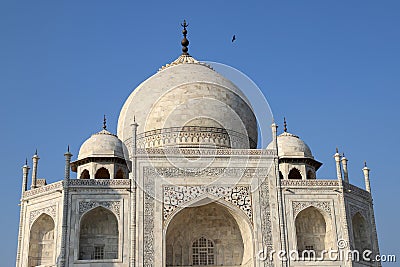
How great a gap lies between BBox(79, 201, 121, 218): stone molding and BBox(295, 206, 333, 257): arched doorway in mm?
5959

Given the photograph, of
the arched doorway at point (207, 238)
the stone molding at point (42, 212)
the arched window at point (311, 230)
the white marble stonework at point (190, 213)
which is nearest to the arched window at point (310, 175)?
the white marble stonework at point (190, 213)

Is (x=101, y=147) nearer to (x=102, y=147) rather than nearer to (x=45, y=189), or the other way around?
(x=102, y=147)

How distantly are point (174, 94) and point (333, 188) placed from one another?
24.4 ft

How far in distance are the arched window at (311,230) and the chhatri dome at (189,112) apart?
4198 mm

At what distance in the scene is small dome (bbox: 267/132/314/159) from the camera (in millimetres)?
21688

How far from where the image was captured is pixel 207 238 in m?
19.8

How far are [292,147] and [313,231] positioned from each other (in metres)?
3.62

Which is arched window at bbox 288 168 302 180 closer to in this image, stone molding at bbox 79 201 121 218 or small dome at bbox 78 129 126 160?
small dome at bbox 78 129 126 160

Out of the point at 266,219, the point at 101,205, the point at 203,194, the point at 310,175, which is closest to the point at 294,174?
the point at 310,175

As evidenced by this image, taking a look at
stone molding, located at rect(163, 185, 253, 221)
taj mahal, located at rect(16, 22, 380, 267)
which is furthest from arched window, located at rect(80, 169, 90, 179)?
stone molding, located at rect(163, 185, 253, 221)

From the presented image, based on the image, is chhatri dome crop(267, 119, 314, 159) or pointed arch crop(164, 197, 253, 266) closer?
pointed arch crop(164, 197, 253, 266)

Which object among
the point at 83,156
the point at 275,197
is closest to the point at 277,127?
the point at 275,197

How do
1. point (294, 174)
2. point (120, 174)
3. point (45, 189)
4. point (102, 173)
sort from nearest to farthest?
point (45, 189) < point (102, 173) < point (120, 174) < point (294, 174)

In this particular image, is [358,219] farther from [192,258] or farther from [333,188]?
[192,258]
